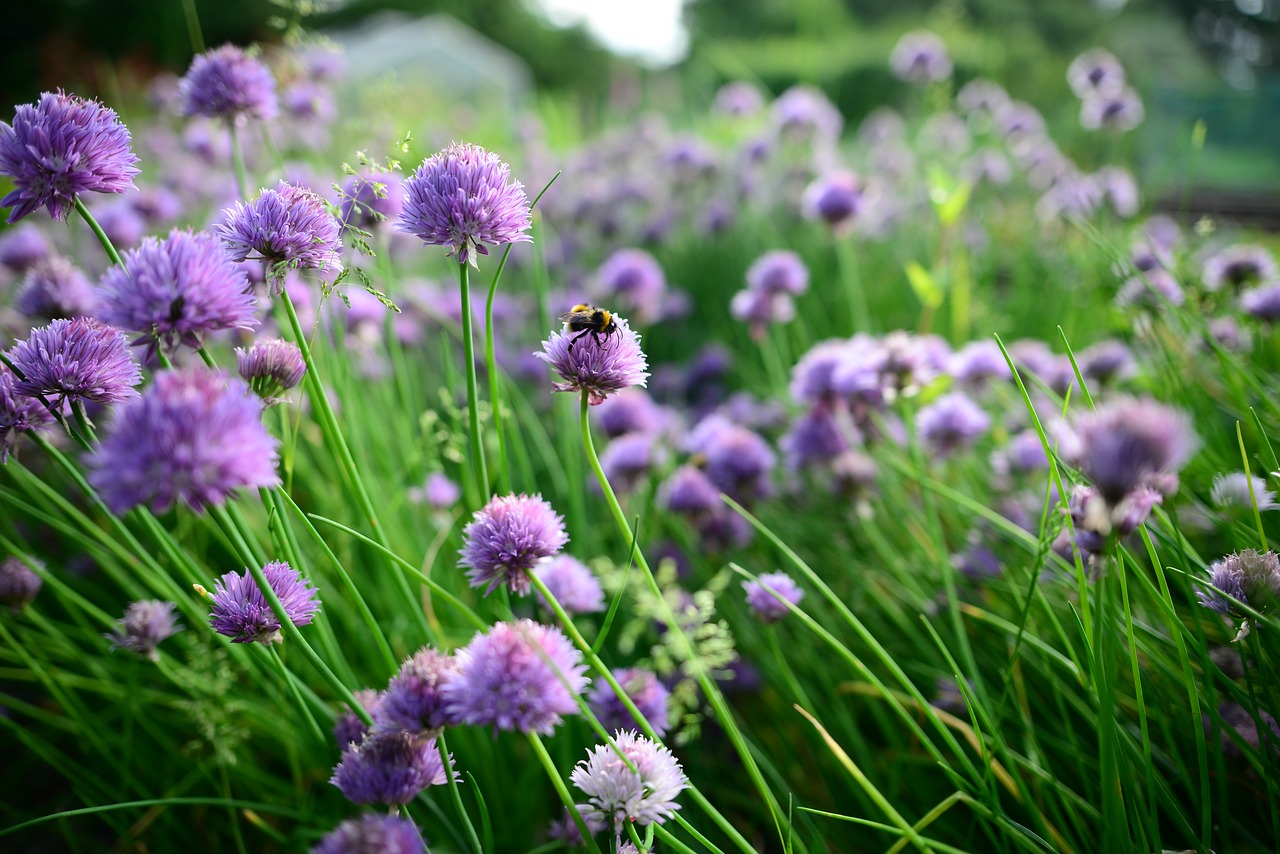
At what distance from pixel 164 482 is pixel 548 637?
0.35 meters

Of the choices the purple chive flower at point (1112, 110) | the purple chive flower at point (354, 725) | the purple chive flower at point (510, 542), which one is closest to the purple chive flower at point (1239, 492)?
the purple chive flower at point (510, 542)

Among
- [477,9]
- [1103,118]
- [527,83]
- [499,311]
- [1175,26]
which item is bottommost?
[499,311]

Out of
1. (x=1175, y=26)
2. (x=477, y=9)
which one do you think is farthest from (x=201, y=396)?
(x=1175, y=26)

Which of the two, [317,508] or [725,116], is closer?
[317,508]

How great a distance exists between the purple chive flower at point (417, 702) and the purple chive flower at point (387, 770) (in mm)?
20

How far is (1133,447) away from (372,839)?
2.15 ft

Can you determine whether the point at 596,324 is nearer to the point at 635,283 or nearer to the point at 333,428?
the point at 333,428

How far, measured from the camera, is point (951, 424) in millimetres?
1574

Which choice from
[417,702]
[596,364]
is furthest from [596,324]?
[417,702]

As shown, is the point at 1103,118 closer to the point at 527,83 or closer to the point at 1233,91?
the point at 1233,91

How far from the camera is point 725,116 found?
13.0ft

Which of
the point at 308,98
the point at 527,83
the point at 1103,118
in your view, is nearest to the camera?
the point at 308,98

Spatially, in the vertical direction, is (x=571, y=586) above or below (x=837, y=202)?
below

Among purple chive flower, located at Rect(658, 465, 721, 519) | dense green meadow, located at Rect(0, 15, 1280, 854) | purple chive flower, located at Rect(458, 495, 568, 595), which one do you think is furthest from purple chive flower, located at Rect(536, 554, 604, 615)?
purple chive flower, located at Rect(658, 465, 721, 519)
